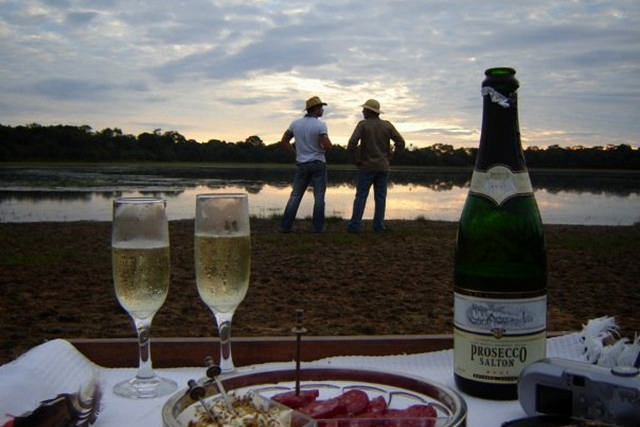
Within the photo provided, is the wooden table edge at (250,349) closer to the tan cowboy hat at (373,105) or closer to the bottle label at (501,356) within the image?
the bottle label at (501,356)

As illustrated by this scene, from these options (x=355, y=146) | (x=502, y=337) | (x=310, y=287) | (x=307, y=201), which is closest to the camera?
(x=502, y=337)

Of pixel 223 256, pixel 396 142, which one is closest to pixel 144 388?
pixel 223 256

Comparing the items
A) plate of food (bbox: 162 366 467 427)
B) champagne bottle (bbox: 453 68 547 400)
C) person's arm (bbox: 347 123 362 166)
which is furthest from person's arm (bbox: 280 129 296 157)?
plate of food (bbox: 162 366 467 427)

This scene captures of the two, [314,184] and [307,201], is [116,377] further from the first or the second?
[307,201]

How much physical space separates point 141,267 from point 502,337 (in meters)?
0.91

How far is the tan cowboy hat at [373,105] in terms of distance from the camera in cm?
1132

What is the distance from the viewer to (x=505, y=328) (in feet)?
5.75

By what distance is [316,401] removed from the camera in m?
A: 1.44

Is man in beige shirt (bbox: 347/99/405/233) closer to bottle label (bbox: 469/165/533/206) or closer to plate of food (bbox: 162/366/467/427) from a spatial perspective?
bottle label (bbox: 469/165/533/206)

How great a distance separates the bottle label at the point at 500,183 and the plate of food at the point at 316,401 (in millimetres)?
789

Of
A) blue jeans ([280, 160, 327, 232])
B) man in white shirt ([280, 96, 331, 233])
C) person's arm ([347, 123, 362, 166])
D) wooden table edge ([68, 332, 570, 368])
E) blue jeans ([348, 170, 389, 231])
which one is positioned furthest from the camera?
blue jeans ([348, 170, 389, 231])

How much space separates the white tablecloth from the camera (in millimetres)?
1634

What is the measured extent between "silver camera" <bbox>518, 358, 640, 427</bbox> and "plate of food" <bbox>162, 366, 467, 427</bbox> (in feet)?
0.78

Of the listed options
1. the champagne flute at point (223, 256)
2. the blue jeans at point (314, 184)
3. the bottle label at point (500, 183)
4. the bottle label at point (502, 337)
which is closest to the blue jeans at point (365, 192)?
the blue jeans at point (314, 184)
